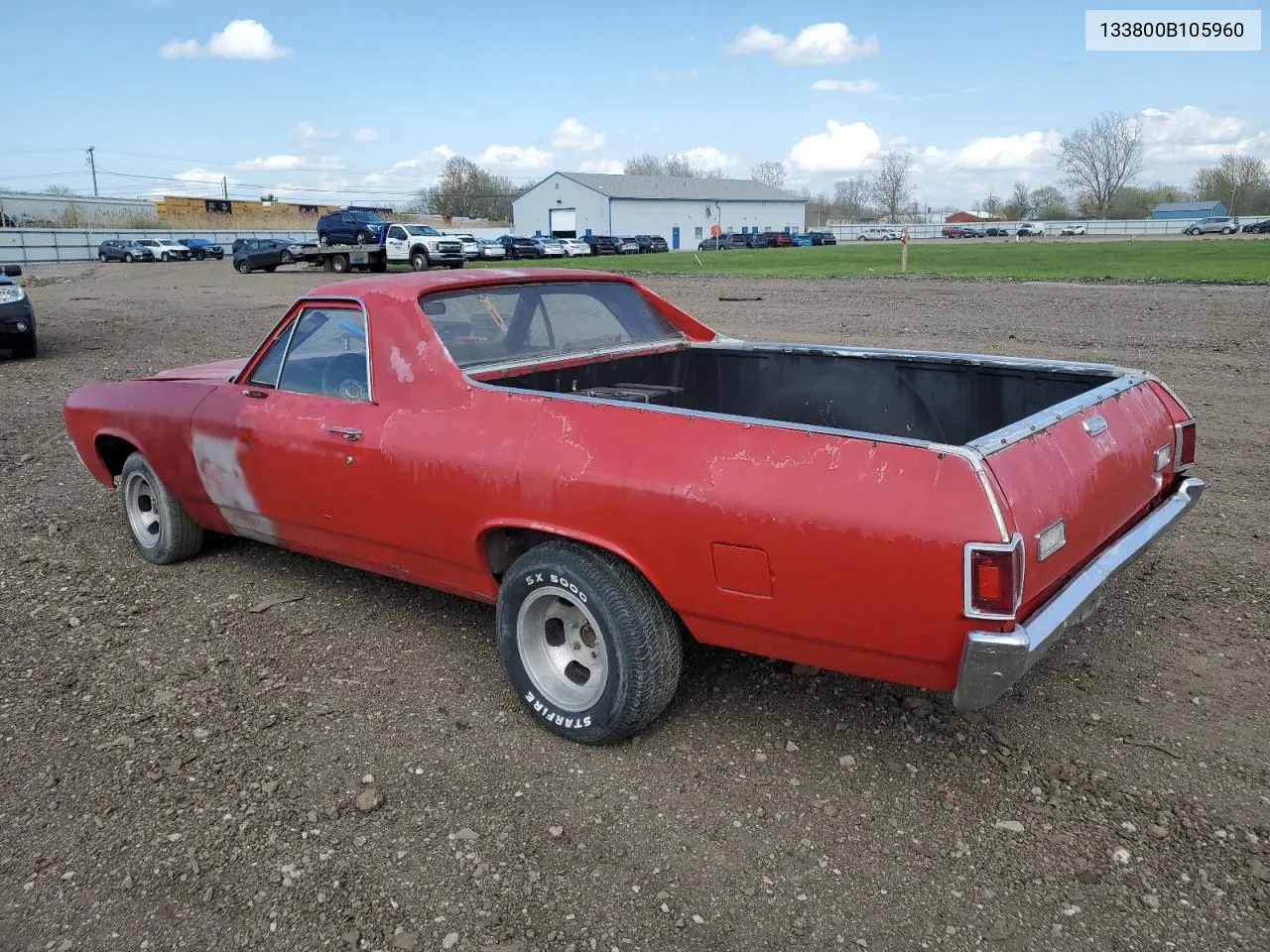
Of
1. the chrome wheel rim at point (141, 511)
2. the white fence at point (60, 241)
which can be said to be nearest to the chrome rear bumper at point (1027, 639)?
the chrome wheel rim at point (141, 511)

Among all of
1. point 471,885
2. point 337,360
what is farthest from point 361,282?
point 471,885

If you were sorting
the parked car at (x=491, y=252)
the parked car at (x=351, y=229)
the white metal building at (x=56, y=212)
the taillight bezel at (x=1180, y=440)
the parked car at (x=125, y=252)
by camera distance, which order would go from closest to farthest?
the taillight bezel at (x=1180, y=440) → the parked car at (x=351, y=229) → the parked car at (x=491, y=252) → the parked car at (x=125, y=252) → the white metal building at (x=56, y=212)

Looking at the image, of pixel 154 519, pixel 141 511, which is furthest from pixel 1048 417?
pixel 141 511

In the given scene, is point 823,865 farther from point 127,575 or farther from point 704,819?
point 127,575

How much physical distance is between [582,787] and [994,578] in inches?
56.9

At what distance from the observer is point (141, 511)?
5.21 m

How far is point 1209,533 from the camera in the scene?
4.98 metres

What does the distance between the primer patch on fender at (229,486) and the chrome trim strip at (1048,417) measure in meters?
3.08

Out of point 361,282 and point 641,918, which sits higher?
point 361,282

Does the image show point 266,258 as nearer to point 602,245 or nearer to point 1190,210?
point 602,245

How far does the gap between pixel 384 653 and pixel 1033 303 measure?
14.6 meters

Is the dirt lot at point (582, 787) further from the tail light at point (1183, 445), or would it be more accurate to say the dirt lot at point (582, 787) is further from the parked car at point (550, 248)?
the parked car at point (550, 248)

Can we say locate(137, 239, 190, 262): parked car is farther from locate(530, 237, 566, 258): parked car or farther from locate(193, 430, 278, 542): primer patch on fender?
locate(193, 430, 278, 542): primer patch on fender

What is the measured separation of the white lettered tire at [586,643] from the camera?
9.98ft
